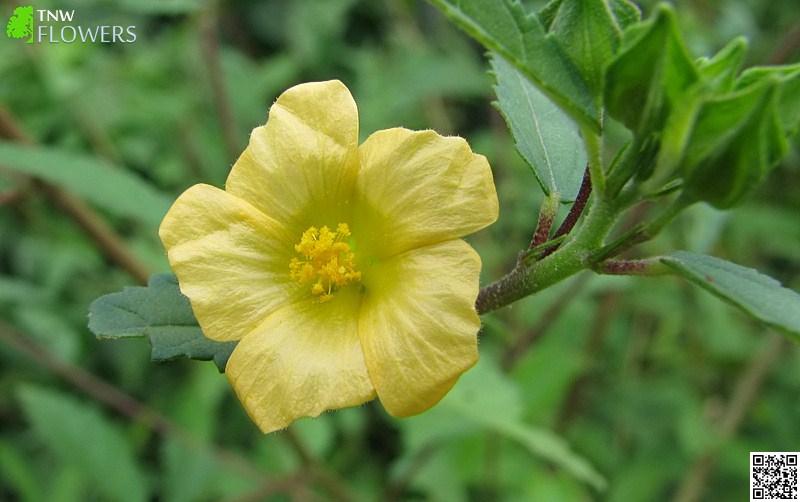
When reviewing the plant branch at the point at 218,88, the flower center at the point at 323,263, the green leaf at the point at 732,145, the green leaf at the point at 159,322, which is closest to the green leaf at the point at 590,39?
the green leaf at the point at 732,145

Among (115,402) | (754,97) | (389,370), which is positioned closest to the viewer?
(754,97)

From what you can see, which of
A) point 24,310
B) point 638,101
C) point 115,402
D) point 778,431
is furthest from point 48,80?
point 778,431

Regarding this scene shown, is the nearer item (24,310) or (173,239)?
(173,239)

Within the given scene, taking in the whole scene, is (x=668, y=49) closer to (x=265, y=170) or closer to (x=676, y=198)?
(x=676, y=198)

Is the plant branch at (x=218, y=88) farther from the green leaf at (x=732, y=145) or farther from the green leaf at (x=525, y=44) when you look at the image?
the green leaf at (x=732, y=145)

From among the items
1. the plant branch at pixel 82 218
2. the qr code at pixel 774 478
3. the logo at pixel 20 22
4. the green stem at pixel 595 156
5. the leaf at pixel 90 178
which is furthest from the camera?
the logo at pixel 20 22

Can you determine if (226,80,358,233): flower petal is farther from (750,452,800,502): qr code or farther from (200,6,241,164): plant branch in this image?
(200,6,241,164): plant branch
